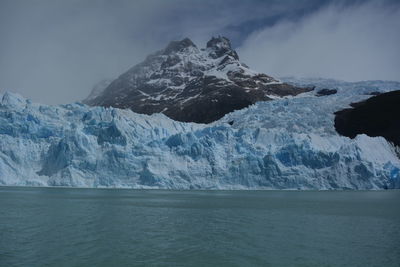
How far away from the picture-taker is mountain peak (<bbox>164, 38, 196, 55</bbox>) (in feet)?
435

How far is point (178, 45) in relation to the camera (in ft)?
438

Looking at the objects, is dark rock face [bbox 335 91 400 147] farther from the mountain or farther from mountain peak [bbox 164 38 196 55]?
mountain peak [bbox 164 38 196 55]

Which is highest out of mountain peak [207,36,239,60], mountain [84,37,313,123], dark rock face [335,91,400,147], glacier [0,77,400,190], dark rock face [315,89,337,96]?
mountain peak [207,36,239,60]

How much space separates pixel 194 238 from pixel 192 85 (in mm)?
93444

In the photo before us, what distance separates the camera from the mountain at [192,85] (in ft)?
288

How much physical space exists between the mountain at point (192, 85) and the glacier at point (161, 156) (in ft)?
137

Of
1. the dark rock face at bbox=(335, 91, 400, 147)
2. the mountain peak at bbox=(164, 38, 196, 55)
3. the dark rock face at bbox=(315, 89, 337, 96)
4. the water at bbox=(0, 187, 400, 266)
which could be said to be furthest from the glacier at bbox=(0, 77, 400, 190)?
the mountain peak at bbox=(164, 38, 196, 55)

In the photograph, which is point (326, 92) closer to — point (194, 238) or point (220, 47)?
point (220, 47)

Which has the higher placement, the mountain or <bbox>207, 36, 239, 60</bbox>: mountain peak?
<bbox>207, 36, 239, 60</bbox>: mountain peak

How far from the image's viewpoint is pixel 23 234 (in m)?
12.4

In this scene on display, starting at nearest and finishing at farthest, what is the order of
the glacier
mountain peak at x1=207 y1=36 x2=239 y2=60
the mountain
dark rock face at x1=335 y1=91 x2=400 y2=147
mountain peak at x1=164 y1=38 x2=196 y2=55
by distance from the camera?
the glacier < dark rock face at x1=335 y1=91 x2=400 y2=147 < the mountain < mountain peak at x1=207 y1=36 x2=239 y2=60 < mountain peak at x1=164 y1=38 x2=196 y2=55


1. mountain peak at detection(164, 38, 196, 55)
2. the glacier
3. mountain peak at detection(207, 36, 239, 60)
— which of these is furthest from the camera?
mountain peak at detection(164, 38, 196, 55)

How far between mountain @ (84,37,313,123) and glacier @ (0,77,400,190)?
41.7m

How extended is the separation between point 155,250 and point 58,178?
84.9 ft
